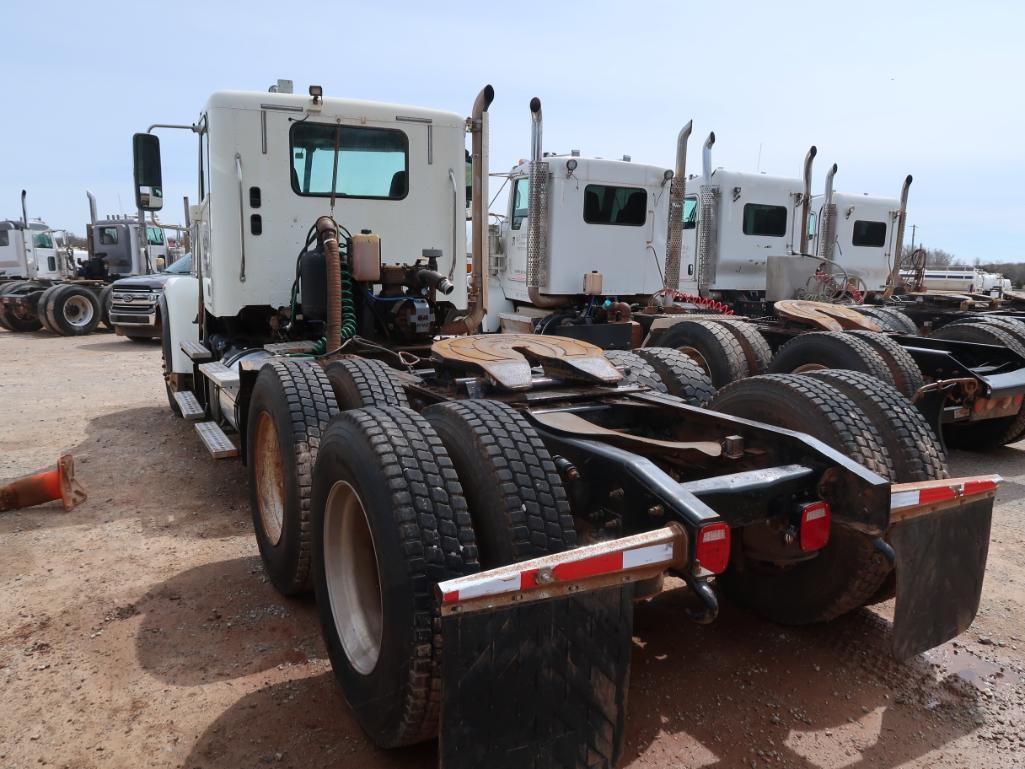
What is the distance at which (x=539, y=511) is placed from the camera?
2.46 meters

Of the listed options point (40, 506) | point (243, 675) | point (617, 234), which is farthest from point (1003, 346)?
point (40, 506)

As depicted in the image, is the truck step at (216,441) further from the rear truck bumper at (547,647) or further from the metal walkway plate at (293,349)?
the rear truck bumper at (547,647)

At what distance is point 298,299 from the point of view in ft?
18.6

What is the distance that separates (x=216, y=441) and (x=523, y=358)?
94.2 inches

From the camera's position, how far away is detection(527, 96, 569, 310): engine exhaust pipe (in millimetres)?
9734

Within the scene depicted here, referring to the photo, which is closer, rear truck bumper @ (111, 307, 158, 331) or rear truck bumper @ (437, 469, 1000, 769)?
rear truck bumper @ (437, 469, 1000, 769)

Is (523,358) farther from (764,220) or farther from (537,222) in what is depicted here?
(764,220)

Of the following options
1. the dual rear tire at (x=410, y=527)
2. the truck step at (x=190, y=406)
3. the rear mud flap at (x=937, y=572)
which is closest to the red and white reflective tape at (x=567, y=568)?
the dual rear tire at (x=410, y=527)

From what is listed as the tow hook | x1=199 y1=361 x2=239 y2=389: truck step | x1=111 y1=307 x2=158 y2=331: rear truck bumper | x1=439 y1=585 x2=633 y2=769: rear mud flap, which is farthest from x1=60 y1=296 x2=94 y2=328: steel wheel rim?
the tow hook

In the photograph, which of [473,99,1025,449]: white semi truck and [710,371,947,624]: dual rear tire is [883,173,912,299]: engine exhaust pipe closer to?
[473,99,1025,449]: white semi truck

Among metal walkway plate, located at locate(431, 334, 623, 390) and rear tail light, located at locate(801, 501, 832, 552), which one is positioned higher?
metal walkway plate, located at locate(431, 334, 623, 390)

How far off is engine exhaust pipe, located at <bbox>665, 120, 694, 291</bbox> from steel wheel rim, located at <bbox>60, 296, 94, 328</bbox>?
13.9m

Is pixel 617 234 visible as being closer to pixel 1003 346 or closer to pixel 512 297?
pixel 512 297

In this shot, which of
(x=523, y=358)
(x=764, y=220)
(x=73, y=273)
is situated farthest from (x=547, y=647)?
(x=73, y=273)
